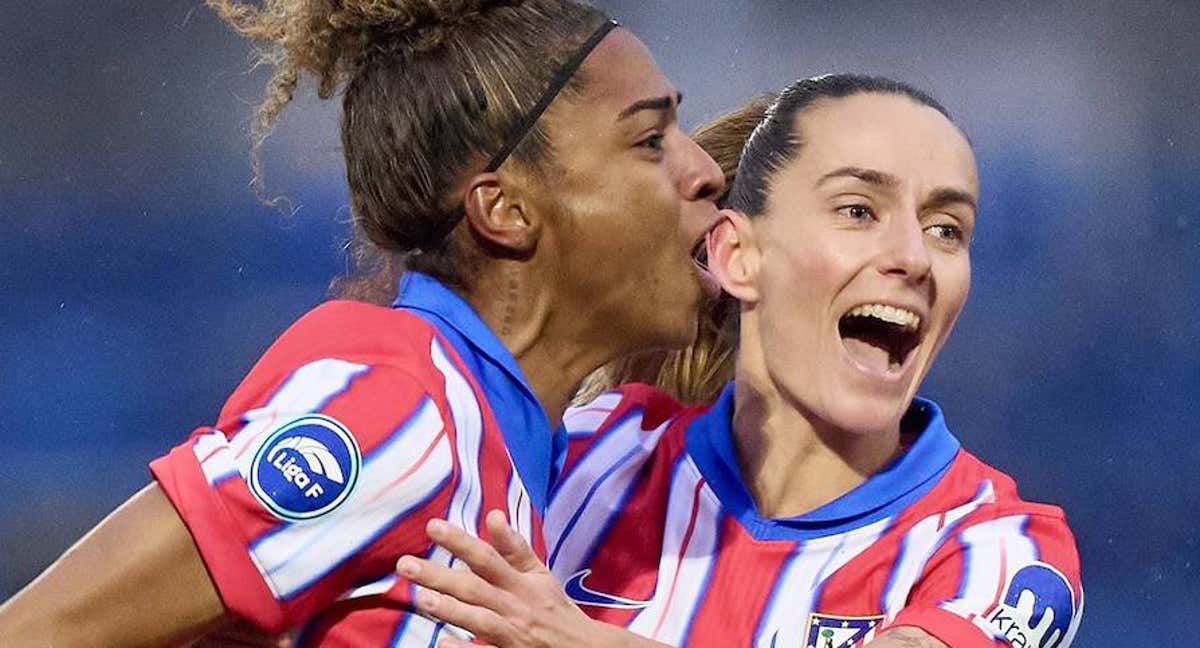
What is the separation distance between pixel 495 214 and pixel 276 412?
0.44 m

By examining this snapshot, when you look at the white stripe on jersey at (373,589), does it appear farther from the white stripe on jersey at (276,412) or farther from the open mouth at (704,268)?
the open mouth at (704,268)

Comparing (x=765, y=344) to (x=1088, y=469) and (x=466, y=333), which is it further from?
(x=1088, y=469)

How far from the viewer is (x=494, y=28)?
2035 mm

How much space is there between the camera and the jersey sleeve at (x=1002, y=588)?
73.7 inches

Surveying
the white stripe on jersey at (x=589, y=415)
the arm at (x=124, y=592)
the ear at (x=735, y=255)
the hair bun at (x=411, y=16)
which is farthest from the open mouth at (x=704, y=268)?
the arm at (x=124, y=592)

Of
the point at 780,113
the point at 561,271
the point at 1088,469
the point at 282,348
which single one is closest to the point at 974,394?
the point at 1088,469

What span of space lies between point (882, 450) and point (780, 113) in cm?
43

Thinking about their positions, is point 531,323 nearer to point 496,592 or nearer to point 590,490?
point 590,490

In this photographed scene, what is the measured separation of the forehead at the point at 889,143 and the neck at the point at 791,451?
227 mm

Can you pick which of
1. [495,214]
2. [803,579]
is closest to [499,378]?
[495,214]

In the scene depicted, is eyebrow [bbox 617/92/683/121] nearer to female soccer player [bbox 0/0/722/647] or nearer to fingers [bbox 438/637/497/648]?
female soccer player [bbox 0/0/722/647]

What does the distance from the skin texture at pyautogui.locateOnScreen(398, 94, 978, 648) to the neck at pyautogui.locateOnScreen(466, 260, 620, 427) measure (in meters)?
0.23

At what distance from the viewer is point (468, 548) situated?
1668 millimetres

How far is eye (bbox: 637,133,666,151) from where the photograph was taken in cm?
208
